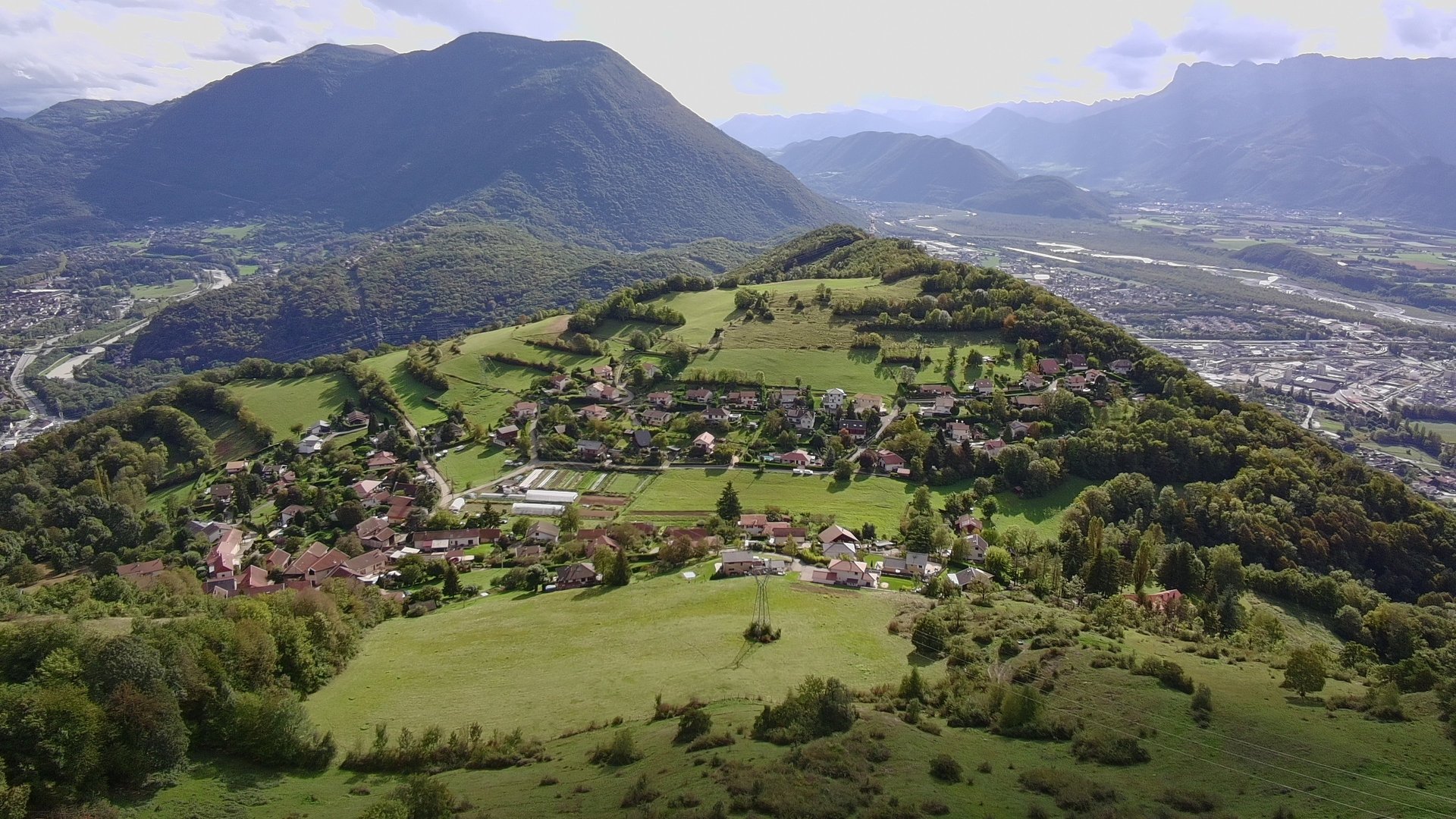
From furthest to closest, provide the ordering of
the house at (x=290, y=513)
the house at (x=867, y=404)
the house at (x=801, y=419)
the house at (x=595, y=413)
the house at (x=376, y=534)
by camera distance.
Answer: the house at (x=595, y=413) → the house at (x=867, y=404) → the house at (x=801, y=419) → the house at (x=290, y=513) → the house at (x=376, y=534)

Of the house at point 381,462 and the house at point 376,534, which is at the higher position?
the house at point 381,462

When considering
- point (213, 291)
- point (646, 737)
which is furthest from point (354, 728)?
point (213, 291)

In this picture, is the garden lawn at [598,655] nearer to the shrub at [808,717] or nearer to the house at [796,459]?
the shrub at [808,717]

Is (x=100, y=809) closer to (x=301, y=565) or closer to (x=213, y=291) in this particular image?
(x=301, y=565)

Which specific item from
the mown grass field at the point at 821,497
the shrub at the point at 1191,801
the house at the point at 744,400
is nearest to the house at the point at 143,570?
the mown grass field at the point at 821,497

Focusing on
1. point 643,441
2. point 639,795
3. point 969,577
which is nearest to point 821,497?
point 969,577

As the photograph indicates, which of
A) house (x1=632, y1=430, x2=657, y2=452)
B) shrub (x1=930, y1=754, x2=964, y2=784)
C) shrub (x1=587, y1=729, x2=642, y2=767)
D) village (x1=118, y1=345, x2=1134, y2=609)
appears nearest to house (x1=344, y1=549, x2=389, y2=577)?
village (x1=118, y1=345, x2=1134, y2=609)

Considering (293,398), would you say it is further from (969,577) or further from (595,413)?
(969,577)
